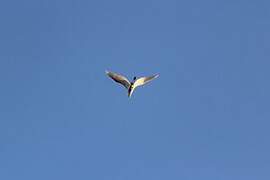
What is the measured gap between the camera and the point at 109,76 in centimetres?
4597

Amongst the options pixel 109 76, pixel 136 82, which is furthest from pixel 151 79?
pixel 109 76

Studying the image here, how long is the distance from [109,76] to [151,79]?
6.11 meters

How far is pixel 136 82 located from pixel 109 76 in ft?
13.2

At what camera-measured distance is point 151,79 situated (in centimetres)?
4528

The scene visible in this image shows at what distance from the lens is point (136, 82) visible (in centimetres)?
4566

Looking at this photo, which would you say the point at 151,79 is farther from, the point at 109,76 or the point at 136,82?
the point at 109,76

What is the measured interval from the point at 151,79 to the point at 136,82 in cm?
221
